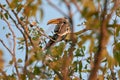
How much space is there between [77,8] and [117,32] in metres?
1.15

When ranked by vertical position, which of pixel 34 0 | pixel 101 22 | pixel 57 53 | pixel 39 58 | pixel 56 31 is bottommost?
pixel 101 22

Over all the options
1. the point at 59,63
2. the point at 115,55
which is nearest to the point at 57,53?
the point at 59,63

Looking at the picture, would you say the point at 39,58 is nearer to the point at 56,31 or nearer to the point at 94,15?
the point at 94,15

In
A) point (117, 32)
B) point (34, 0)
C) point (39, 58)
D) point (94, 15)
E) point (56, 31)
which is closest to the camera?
point (94, 15)

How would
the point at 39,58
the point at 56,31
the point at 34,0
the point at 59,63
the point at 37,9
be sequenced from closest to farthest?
the point at 37,9
the point at 34,0
the point at 39,58
the point at 59,63
the point at 56,31

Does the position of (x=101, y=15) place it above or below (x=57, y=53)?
below

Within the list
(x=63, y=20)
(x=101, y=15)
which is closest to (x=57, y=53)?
(x=63, y=20)

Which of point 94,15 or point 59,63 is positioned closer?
point 94,15

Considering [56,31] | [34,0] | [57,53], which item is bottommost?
[34,0]

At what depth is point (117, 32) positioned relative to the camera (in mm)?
2998

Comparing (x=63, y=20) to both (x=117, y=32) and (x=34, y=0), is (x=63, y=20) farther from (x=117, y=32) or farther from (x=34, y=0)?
A: (x=34, y=0)

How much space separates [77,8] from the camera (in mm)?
1920

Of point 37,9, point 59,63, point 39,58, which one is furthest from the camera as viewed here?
point 59,63

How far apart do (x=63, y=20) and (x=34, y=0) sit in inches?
87.2
